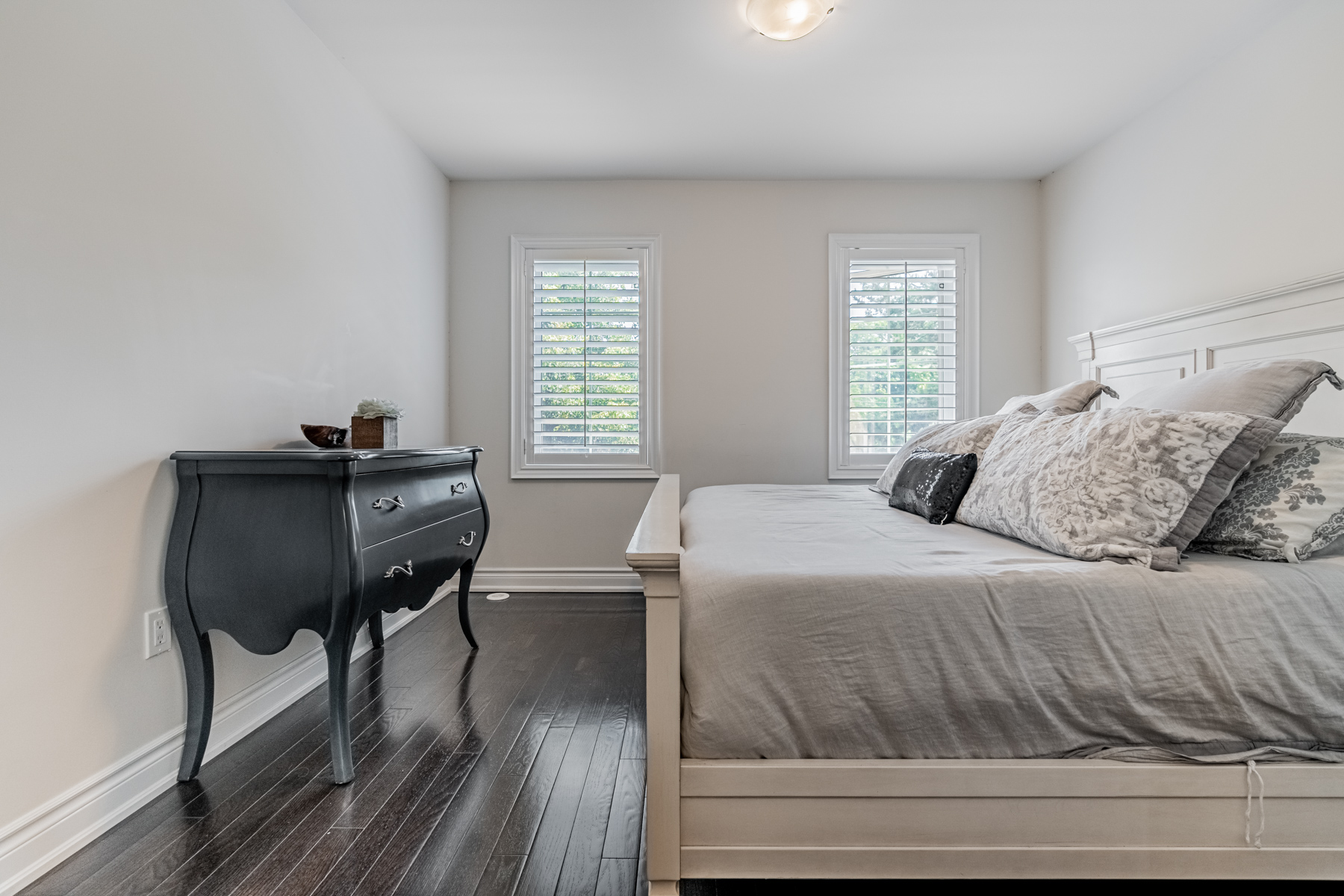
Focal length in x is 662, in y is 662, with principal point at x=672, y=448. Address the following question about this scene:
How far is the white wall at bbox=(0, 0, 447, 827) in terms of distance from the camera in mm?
1418

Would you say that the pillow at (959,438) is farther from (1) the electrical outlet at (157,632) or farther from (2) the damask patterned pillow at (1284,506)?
(1) the electrical outlet at (157,632)

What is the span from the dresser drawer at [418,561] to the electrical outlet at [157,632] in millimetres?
516

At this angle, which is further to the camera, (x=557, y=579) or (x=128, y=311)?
(x=557, y=579)

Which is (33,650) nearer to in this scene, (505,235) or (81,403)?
(81,403)

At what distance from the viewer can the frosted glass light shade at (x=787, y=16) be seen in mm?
2178

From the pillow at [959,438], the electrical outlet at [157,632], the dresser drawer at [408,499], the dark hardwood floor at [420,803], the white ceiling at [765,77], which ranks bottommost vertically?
the dark hardwood floor at [420,803]

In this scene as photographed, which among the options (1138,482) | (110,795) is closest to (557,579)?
(110,795)

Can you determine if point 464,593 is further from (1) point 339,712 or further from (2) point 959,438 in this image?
(2) point 959,438

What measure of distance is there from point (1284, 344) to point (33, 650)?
142 inches

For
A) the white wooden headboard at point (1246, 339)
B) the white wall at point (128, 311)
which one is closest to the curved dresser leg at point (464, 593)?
the white wall at point (128, 311)

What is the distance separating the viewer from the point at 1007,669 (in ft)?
3.98

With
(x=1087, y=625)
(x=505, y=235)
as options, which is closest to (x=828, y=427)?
(x=505, y=235)

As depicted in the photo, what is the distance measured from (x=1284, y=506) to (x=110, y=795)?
273cm

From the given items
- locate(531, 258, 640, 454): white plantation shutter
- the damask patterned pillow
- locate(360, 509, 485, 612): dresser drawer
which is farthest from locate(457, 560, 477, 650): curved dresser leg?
the damask patterned pillow
